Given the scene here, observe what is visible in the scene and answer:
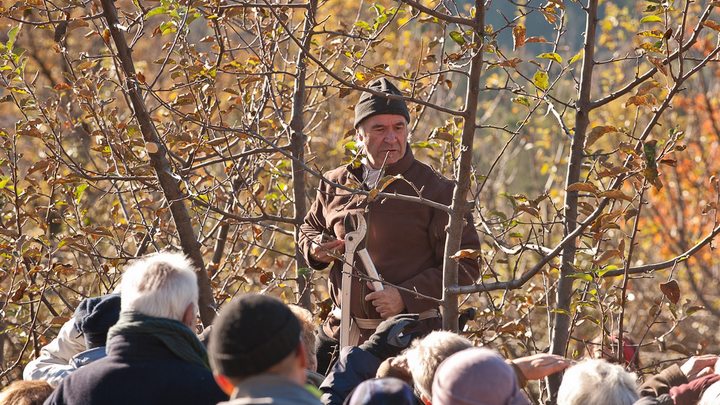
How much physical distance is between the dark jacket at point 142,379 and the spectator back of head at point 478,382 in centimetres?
72

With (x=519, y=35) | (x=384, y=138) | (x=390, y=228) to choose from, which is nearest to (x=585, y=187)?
(x=519, y=35)

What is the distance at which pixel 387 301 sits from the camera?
4.89m

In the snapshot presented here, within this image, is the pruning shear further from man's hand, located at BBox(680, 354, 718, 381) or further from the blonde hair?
man's hand, located at BBox(680, 354, 718, 381)

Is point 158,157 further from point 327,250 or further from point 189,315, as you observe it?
point 189,315

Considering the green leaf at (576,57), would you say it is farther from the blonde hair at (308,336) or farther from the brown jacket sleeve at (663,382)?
the blonde hair at (308,336)

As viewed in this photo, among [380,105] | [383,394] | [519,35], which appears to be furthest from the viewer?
[380,105]

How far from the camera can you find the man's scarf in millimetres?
3297

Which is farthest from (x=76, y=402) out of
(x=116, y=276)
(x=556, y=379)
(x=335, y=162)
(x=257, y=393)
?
(x=335, y=162)

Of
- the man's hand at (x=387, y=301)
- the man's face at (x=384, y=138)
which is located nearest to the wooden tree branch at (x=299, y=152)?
the man's face at (x=384, y=138)

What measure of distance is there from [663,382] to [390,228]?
1.53 metres

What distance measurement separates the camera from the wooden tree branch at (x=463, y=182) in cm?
425

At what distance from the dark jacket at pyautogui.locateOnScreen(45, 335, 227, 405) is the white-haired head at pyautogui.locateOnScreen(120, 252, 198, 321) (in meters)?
0.10

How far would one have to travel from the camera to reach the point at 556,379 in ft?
16.2

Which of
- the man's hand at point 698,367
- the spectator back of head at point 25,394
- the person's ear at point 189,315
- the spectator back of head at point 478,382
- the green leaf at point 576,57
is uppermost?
the green leaf at point 576,57
